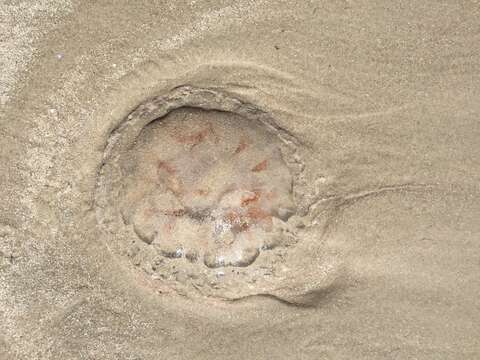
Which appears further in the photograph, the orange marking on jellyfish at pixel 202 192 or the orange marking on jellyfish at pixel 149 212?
the orange marking on jellyfish at pixel 149 212

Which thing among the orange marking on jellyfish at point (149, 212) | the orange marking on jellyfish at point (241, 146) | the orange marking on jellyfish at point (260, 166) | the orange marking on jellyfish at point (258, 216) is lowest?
the orange marking on jellyfish at point (149, 212)

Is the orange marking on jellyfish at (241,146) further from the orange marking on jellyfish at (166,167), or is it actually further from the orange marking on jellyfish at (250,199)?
the orange marking on jellyfish at (166,167)

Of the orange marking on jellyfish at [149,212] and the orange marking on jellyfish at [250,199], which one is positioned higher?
the orange marking on jellyfish at [250,199]

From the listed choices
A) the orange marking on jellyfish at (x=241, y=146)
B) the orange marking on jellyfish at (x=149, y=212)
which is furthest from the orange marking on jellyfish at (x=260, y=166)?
the orange marking on jellyfish at (x=149, y=212)

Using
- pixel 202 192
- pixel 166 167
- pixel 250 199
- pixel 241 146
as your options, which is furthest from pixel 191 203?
pixel 241 146

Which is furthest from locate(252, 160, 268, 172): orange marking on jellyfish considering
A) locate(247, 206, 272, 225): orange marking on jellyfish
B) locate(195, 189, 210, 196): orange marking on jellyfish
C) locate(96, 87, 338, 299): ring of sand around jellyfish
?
locate(195, 189, 210, 196): orange marking on jellyfish

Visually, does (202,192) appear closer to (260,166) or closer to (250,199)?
(250,199)
